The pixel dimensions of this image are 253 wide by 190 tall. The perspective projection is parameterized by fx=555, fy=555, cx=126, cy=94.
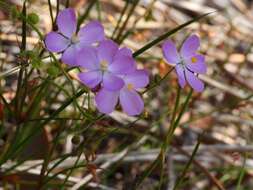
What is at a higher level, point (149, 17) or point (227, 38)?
point (149, 17)

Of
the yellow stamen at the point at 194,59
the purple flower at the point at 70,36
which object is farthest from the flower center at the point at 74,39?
the yellow stamen at the point at 194,59

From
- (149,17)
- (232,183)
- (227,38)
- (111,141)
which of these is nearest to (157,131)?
(111,141)

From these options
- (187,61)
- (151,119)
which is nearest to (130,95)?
(187,61)

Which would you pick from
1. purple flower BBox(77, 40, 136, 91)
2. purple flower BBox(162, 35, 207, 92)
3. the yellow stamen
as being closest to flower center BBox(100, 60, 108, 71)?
purple flower BBox(77, 40, 136, 91)

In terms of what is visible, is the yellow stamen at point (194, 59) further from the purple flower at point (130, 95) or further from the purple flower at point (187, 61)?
the purple flower at point (130, 95)

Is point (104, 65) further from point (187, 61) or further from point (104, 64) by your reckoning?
point (187, 61)

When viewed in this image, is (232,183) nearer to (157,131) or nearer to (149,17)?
(157,131)

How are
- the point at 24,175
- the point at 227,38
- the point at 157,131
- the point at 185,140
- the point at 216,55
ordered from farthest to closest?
the point at 227,38 → the point at 216,55 → the point at 185,140 → the point at 157,131 → the point at 24,175
